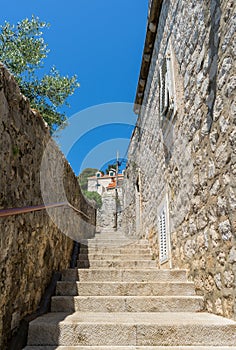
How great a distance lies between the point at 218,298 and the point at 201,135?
4.79 feet

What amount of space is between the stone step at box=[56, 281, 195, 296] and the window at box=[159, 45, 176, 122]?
2180 mm

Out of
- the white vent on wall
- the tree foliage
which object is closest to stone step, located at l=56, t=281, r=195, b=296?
the white vent on wall

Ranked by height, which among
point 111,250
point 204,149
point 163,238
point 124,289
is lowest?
point 124,289

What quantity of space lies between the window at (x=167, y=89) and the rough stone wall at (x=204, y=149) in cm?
13

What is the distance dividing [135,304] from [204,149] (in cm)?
158

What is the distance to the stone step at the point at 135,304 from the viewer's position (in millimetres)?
2520

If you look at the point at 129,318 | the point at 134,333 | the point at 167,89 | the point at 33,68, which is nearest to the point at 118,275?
the point at 129,318

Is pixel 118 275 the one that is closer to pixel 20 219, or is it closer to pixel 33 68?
pixel 20 219

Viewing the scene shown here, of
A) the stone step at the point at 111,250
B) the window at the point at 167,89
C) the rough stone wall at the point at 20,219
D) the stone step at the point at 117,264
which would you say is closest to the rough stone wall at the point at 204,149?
the window at the point at 167,89

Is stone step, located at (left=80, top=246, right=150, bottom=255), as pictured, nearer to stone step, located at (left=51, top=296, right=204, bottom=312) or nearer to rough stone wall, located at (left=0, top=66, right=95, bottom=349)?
rough stone wall, located at (left=0, top=66, right=95, bottom=349)

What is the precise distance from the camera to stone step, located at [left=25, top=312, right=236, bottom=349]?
6.23 ft

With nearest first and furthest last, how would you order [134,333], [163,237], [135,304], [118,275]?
[134,333] < [135,304] < [118,275] < [163,237]

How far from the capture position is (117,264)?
3957 millimetres

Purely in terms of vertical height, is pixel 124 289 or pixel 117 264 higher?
pixel 117 264
